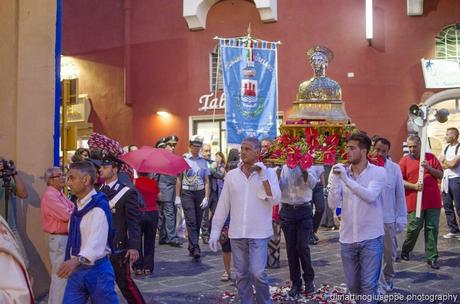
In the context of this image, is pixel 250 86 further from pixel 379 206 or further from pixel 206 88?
pixel 379 206

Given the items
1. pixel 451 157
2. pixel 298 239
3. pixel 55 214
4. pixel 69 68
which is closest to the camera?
pixel 55 214

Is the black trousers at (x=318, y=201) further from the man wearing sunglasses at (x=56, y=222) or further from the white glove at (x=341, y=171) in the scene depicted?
the man wearing sunglasses at (x=56, y=222)

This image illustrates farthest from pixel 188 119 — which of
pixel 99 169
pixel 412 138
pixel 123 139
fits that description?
pixel 99 169

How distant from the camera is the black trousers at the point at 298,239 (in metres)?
6.66

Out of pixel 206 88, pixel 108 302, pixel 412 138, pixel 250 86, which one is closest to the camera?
pixel 108 302

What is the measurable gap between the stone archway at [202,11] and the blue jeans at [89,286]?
46.6ft

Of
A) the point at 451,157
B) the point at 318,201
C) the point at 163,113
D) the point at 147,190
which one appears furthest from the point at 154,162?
the point at 163,113

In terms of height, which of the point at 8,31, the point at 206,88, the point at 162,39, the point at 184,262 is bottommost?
the point at 184,262

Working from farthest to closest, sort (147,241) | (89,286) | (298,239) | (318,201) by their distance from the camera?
(318,201) < (147,241) < (298,239) < (89,286)

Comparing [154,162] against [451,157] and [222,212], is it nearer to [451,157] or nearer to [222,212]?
[222,212]

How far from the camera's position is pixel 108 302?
172 inches

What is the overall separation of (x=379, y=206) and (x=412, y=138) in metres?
3.16

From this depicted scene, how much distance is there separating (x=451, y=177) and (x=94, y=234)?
8.08 metres

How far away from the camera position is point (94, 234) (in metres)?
4.24
